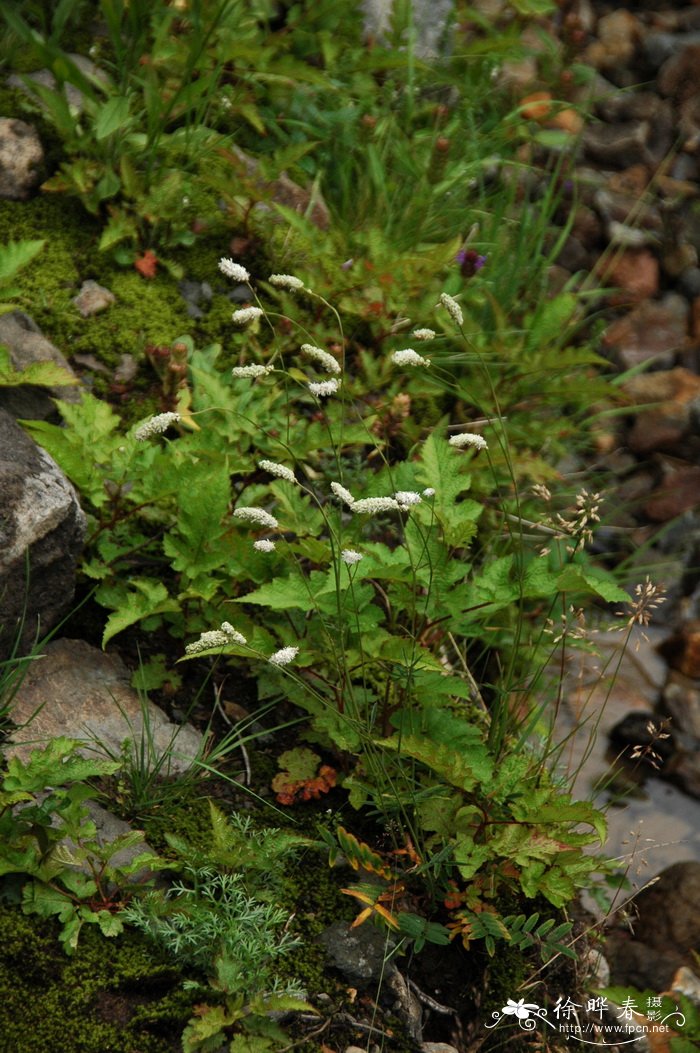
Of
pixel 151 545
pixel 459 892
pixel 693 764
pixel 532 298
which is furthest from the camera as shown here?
pixel 532 298

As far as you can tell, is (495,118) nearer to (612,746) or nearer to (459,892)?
(612,746)

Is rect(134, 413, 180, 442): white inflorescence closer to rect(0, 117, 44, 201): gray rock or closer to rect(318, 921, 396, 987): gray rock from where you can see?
rect(318, 921, 396, 987): gray rock

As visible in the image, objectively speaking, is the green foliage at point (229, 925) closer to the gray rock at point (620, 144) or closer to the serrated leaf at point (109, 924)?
the serrated leaf at point (109, 924)

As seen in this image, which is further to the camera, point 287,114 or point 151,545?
point 287,114

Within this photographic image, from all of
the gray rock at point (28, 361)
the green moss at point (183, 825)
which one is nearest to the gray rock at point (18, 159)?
the gray rock at point (28, 361)

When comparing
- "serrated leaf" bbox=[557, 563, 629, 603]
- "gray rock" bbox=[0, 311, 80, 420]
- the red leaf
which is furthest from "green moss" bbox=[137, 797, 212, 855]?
the red leaf

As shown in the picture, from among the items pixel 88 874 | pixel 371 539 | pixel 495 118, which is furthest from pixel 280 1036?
pixel 495 118
